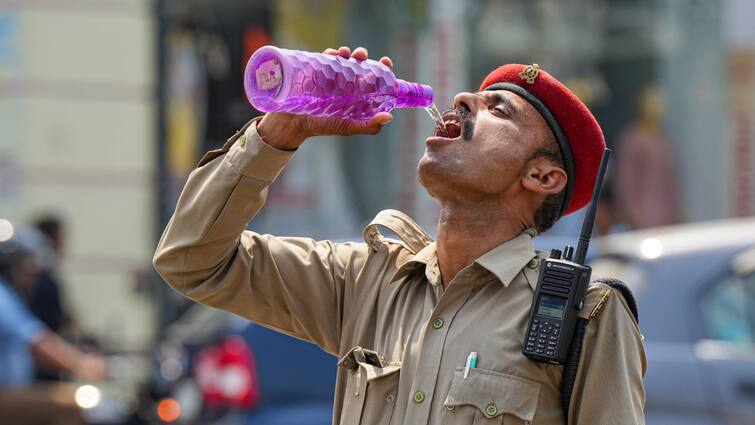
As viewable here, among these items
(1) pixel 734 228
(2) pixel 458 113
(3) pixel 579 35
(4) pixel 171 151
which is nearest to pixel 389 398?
(2) pixel 458 113

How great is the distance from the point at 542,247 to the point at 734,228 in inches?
32.4

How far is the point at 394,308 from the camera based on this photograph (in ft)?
10.1

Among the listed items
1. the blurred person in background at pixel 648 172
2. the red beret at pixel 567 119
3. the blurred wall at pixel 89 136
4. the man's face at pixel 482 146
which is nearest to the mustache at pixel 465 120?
the man's face at pixel 482 146

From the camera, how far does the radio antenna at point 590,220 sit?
9.64 ft

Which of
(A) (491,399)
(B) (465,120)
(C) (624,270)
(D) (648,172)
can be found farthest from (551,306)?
(D) (648,172)

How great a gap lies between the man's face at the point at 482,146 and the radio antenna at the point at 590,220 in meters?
0.18

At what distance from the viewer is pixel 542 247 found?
20.0ft

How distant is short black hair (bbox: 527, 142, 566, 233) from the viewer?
3.13 meters

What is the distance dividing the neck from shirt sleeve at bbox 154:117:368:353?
226 millimetres

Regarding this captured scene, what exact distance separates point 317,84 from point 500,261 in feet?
1.83

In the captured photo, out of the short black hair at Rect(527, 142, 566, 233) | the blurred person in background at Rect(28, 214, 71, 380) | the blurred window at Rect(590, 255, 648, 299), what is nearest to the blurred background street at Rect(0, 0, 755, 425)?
the blurred person in background at Rect(28, 214, 71, 380)

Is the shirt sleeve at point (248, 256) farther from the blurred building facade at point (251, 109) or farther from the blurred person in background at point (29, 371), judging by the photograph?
the blurred building facade at point (251, 109)

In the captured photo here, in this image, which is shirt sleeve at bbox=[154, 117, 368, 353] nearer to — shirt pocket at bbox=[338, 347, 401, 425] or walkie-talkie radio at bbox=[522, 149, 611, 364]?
shirt pocket at bbox=[338, 347, 401, 425]

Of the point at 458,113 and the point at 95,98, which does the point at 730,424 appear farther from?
the point at 95,98
